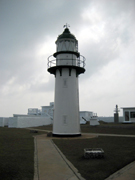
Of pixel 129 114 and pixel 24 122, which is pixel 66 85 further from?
pixel 129 114

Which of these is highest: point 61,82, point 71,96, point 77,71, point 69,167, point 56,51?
point 56,51

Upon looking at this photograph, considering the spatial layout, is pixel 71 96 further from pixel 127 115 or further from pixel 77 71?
pixel 127 115

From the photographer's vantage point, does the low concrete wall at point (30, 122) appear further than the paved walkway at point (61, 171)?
Yes

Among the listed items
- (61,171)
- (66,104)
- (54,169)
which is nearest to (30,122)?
(66,104)

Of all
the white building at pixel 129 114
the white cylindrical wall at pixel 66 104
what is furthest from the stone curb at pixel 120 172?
the white building at pixel 129 114

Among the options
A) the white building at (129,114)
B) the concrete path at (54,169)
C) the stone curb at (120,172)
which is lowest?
the concrete path at (54,169)

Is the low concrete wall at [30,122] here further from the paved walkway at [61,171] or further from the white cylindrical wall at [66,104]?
the paved walkway at [61,171]

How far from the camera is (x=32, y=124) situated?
126ft

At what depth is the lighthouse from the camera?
18.8 meters

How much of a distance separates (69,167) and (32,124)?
1257 inches

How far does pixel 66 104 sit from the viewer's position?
62.0 feet

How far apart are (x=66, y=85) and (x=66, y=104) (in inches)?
81.4

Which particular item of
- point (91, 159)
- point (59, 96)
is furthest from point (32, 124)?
point (91, 159)

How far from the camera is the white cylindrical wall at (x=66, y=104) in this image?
18781 millimetres
